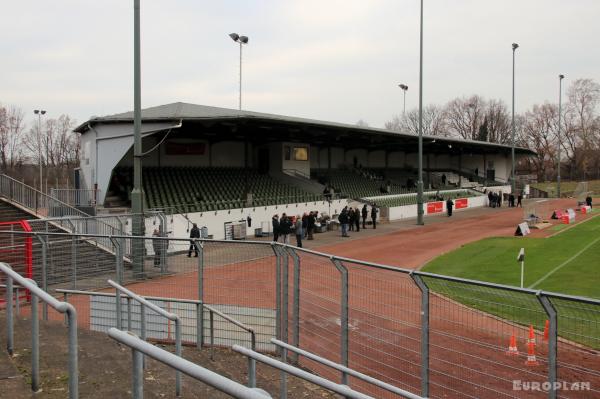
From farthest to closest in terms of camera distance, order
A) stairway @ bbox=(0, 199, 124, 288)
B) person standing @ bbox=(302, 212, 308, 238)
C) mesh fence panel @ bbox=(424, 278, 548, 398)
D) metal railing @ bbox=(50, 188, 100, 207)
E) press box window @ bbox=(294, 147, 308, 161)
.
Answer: press box window @ bbox=(294, 147, 308, 161) < person standing @ bbox=(302, 212, 308, 238) < metal railing @ bbox=(50, 188, 100, 207) < stairway @ bbox=(0, 199, 124, 288) < mesh fence panel @ bbox=(424, 278, 548, 398)

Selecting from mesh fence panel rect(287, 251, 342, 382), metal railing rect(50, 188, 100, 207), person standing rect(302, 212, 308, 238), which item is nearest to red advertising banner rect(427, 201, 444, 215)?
person standing rect(302, 212, 308, 238)

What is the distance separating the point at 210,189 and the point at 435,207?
21.4 meters

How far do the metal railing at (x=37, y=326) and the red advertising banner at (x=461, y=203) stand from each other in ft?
149

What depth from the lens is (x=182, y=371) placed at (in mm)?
2438

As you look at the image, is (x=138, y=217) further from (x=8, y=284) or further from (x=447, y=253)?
(x=447, y=253)

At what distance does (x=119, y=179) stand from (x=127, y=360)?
25137 millimetres

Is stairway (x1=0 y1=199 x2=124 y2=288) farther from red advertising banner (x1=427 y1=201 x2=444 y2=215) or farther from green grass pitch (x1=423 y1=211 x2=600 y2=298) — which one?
red advertising banner (x1=427 y1=201 x2=444 y2=215)

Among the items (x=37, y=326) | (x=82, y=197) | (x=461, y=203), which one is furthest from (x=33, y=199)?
(x=461, y=203)

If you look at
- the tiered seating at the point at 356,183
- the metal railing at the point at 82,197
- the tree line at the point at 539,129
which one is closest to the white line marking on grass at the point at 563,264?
the tiered seating at the point at 356,183

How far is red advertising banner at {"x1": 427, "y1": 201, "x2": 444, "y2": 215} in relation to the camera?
43781mm

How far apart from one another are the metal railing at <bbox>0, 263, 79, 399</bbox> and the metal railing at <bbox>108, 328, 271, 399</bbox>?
34.9 inches

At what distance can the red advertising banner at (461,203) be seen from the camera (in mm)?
47713

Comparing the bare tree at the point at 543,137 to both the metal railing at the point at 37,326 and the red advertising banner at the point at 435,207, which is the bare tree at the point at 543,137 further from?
the metal railing at the point at 37,326

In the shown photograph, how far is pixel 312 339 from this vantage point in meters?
7.67
